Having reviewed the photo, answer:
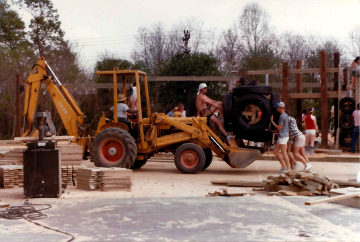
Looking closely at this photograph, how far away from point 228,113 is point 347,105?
826 cm

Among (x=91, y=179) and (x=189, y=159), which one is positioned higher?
(x=189, y=159)

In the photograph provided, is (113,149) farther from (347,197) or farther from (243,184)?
(347,197)

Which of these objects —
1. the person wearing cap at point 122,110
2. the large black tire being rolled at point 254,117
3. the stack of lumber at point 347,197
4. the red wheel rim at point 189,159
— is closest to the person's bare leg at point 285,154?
the large black tire being rolled at point 254,117

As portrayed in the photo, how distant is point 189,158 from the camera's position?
13320 millimetres

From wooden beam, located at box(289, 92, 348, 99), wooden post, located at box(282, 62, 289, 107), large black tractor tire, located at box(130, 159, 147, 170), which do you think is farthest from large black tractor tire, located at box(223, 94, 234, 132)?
wooden beam, located at box(289, 92, 348, 99)

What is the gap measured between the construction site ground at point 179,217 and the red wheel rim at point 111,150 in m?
2.56

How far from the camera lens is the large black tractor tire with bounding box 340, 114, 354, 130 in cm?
2000

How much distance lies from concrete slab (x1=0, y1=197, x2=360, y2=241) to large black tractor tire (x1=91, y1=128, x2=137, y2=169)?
416 cm

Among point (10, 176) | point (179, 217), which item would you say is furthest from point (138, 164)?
point (179, 217)

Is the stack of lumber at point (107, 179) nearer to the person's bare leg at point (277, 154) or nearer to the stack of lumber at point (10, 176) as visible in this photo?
the stack of lumber at point (10, 176)

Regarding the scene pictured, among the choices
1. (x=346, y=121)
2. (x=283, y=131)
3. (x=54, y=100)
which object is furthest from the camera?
(x=346, y=121)

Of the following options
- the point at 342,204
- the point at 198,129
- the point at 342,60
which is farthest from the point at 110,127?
the point at 342,60

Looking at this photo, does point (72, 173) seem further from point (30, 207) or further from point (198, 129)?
point (198, 129)

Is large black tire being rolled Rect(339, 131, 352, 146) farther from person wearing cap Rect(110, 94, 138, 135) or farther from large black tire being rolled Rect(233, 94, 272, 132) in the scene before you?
person wearing cap Rect(110, 94, 138, 135)
